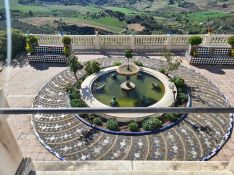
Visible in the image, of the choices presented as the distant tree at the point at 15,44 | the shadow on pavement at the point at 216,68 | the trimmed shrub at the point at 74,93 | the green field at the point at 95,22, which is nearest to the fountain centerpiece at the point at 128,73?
the trimmed shrub at the point at 74,93

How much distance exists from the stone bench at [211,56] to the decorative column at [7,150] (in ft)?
46.7

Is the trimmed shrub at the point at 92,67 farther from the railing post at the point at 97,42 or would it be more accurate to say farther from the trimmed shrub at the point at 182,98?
the trimmed shrub at the point at 182,98

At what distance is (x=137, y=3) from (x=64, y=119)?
454ft

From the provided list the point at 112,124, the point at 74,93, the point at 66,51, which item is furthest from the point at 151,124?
the point at 66,51

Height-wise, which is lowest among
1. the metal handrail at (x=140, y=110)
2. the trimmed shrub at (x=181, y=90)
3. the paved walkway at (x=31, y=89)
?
the paved walkway at (x=31, y=89)

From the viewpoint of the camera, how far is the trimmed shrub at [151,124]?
32.5ft

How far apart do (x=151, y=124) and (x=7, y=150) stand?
7.56 metres

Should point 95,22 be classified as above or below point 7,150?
below

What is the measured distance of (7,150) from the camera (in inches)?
118

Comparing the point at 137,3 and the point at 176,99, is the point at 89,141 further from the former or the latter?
the point at 137,3

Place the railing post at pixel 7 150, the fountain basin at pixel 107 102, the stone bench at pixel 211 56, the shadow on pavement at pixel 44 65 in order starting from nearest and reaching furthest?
the railing post at pixel 7 150 < the fountain basin at pixel 107 102 < the stone bench at pixel 211 56 < the shadow on pavement at pixel 44 65

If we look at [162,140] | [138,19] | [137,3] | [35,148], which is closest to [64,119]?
[35,148]

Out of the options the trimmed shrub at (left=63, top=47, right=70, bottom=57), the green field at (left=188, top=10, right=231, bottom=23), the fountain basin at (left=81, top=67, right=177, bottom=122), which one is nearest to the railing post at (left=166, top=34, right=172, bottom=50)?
the fountain basin at (left=81, top=67, right=177, bottom=122)

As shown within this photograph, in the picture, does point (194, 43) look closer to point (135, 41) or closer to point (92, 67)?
point (135, 41)
